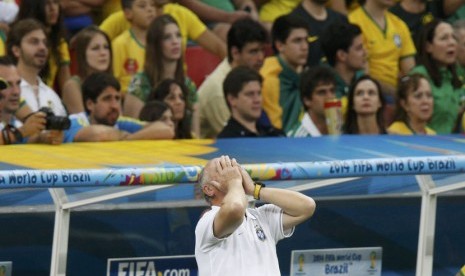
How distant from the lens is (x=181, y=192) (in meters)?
6.66

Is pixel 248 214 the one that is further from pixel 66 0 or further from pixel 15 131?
pixel 66 0

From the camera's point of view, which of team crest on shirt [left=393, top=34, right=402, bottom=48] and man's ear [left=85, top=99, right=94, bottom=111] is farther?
team crest on shirt [left=393, top=34, right=402, bottom=48]

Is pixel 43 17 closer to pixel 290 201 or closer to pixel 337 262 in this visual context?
pixel 337 262

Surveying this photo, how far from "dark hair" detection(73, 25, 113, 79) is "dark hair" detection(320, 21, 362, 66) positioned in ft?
6.17

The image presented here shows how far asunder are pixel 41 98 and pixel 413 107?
274 centimetres

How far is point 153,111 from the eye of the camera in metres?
8.47

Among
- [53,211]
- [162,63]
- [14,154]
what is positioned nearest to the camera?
[53,211]

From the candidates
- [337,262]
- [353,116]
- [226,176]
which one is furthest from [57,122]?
[353,116]

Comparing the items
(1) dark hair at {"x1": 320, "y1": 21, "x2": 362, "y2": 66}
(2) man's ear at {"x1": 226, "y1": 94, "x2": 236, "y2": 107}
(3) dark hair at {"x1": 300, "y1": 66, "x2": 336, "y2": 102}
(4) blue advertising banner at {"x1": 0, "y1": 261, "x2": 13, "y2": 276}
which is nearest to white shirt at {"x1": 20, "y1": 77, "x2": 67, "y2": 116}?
(2) man's ear at {"x1": 226, "y1": 94, "x2": 236, "y2": 107}

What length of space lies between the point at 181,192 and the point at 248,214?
982mm

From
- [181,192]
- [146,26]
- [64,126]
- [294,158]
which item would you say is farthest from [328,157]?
[146,26]

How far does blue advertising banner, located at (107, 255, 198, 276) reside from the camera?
6527 millimetres

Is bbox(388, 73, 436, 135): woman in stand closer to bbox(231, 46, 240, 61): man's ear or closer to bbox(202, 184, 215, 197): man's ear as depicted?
bbox(231, 46, 240, 61): man's ear

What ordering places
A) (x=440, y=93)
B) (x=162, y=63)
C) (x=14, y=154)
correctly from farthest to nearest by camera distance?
(x=440, y=93), (x=162, y=63), (x=14, y=154)
